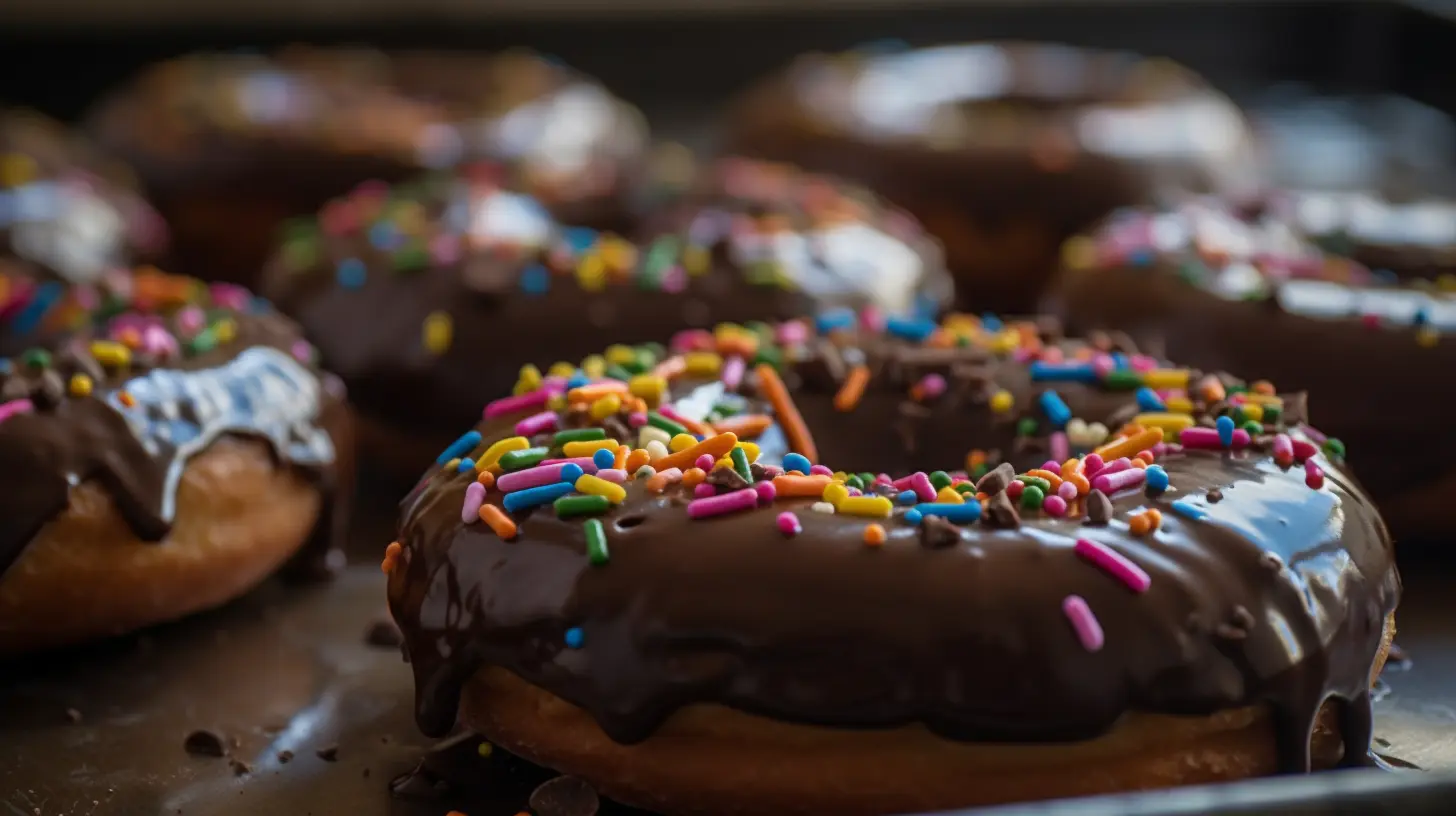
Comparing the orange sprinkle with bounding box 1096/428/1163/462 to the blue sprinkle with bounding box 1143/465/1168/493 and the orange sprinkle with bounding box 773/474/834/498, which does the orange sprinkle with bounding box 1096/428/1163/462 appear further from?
the orange sprinkle with bounding box 773/474/834/498

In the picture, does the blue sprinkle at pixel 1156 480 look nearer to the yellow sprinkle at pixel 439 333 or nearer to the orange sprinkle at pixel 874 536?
the orange sprinkle at pixel 874 536

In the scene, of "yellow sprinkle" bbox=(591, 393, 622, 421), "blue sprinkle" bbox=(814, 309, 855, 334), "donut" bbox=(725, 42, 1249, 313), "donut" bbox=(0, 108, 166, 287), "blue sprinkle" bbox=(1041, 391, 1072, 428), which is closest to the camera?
"yellow sprinkle" bbox=(591, 393, 622, 421)

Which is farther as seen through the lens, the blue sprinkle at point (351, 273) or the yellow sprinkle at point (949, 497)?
the blue sprinkle at point (351, 273)

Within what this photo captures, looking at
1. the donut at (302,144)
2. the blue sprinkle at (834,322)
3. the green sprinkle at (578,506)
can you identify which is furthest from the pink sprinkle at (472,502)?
the donut at (302,144)

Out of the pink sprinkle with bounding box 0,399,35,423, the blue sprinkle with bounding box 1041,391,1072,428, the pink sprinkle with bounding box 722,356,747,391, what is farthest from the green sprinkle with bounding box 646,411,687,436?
the pink sprinkle with bounding box 0,399,35,423

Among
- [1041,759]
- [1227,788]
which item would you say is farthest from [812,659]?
[1227,788]

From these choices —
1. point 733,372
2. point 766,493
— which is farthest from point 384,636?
point 766,493

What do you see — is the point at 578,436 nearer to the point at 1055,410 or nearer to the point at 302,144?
the point at 1055,410
